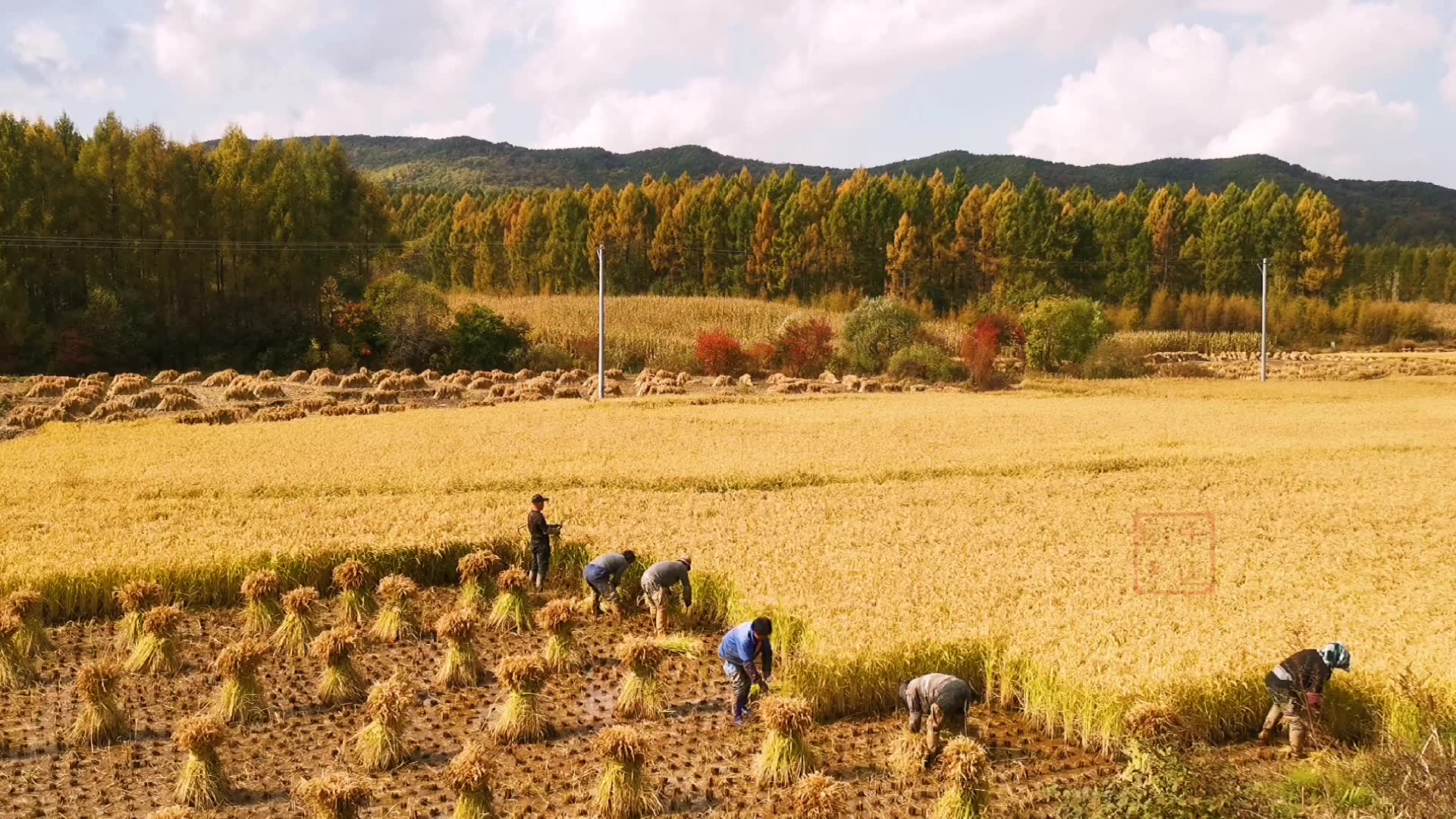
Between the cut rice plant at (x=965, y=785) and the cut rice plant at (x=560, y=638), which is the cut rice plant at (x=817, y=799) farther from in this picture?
the cut rice plant at (x=560, y=638)

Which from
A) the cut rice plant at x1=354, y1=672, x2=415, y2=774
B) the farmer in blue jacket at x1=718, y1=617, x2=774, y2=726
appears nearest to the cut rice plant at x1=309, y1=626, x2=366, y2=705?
the cut rice plant at x1=354, y1=672, x2=415, y2=774

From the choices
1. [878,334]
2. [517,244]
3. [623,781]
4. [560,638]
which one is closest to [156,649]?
[560,638]

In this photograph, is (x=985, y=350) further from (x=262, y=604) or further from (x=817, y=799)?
(x=817, y=799)

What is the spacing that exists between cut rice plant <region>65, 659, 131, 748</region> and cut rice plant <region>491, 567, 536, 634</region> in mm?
4202

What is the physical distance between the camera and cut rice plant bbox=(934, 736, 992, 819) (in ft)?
25.0

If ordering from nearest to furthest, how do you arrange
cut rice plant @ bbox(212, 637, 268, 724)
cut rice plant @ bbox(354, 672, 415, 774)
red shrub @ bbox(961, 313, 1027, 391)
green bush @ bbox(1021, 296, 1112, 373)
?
cut rice plant @ bbox(354, 672, 415, 774), cut rice plant @ bbox(212, 637, 268, 724), red shrub @ bbox(961, 313, 1027, 391), green bush @ bbox(1021, 296, 1112, 373)

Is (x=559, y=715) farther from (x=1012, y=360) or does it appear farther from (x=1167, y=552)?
(x=1012, y=360)

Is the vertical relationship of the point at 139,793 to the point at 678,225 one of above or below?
below

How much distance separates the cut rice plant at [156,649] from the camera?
36.7ft

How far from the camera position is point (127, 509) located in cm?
1723

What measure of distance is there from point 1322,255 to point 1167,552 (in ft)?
213

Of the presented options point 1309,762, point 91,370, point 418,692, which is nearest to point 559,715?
point 418,692

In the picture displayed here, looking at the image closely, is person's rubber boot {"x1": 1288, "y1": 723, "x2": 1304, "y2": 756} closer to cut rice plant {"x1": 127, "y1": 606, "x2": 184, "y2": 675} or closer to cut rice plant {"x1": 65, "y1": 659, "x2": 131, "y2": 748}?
cut rice plant {"x1": 65, "y1": 659, "x2": 131, "y2": 748}

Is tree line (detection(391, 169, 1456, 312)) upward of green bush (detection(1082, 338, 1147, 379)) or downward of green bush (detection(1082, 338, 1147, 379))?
upward
